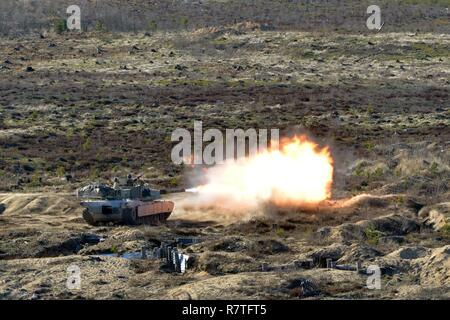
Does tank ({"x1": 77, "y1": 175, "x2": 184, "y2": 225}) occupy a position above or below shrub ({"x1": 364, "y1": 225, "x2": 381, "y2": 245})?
above

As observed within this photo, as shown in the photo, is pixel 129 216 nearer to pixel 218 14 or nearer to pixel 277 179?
pixel 277 179

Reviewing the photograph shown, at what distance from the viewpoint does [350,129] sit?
71.8m

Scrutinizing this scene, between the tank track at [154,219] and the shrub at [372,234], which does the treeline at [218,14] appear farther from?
the shrub at [372,234]

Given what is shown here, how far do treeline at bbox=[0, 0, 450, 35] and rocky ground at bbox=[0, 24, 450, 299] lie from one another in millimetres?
5672

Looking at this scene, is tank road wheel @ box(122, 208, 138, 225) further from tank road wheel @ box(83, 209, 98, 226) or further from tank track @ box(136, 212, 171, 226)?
tank road wheel @ box(83, 209, 98, 226)

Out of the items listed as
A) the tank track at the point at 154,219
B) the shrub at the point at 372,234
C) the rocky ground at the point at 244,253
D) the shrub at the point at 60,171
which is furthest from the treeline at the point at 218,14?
the shrub at the point at 372,234

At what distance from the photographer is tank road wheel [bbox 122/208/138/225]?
4347cm

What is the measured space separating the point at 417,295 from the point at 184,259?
26.9ft

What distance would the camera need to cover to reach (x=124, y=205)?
4341 cm

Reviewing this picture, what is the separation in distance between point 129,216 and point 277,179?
8190 mm

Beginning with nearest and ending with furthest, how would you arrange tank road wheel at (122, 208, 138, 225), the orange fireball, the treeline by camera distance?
tank road wheel at (122, 208, 138, 225) < the orange fireball < the treeline

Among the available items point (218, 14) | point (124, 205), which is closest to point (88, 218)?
point (124, 205)

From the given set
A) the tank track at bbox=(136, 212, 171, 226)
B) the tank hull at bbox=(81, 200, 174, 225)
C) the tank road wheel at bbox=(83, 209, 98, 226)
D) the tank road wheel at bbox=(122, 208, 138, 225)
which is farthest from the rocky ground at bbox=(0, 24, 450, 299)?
the tank track at bbox=(136, 212, 171, 226)
